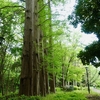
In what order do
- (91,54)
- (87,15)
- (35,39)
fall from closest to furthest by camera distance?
(87,15) < (91,54) < (35,39)

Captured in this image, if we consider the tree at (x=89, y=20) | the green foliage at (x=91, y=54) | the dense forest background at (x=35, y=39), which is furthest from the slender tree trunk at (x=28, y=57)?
the green foliage at (x=91, y=54)

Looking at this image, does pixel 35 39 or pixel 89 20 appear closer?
pixel 89 20

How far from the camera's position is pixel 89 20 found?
847 cm

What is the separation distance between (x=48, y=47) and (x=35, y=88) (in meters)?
6.37

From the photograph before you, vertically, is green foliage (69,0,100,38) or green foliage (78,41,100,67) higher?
green foliage (69,0,100,38)

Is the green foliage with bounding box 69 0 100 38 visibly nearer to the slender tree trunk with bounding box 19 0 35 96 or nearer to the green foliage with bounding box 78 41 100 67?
the green foliage with bounding box 78 41 100 67

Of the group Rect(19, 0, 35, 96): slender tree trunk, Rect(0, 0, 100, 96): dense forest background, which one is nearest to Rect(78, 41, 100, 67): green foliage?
Rect(0, 0, 100, 96): dense forest background

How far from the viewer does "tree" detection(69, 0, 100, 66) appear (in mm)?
8008

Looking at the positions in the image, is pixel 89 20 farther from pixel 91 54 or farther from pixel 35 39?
pixel 35 39

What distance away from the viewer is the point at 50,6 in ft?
48.1

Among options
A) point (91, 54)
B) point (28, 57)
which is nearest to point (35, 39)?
point (28, 57)

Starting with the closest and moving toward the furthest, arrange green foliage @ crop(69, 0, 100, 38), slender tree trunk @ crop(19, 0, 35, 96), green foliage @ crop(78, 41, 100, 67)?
green foliage @ crop(69, 0, 100, 38) → slender tree trunk @ crop(19, 0, 35, 96) → green foliage @ crop(78, 41, 100, 67)

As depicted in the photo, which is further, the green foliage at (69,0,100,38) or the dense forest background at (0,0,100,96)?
the dense forest background at (0,0,100,96)

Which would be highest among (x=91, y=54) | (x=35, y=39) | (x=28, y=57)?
(x=35, y=39)
